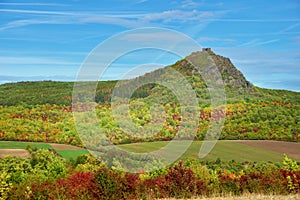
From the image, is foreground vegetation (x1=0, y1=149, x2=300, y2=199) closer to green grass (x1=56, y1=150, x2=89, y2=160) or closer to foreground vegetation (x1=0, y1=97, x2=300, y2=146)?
foreground vegetation (x1=0, y1=97, x2=300, y2=146)

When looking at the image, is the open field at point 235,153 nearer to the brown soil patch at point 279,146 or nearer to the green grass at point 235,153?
the green grass at point 235,153

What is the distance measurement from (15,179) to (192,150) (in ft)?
90.8

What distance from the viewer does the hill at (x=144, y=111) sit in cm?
4875

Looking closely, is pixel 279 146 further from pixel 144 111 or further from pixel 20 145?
pixel 20 145

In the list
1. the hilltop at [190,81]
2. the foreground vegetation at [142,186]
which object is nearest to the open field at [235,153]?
the hilltop at [190,81]

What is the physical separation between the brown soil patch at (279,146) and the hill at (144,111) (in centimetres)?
292

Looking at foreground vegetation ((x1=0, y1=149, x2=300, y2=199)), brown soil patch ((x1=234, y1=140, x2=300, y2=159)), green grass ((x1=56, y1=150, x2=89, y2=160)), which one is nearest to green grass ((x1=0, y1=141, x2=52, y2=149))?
green grass ((x1=56, y1=150, x2=89, y2=160))

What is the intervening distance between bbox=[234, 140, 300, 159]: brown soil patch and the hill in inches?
115

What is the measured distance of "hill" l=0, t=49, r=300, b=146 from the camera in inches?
1919

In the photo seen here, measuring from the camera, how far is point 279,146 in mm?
50094

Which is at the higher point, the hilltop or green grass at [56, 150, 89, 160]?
the hilltop

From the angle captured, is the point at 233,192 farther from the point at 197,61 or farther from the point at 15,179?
the point at 197,61

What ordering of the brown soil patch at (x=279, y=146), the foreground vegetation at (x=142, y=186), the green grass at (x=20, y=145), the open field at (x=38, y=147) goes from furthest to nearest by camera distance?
the green grass at (x=20, y=145) < the brown soil patch at (x=279, y=146) < the open field at (x=38, y=147) < the foreground vegetation at (x=142, y=186)

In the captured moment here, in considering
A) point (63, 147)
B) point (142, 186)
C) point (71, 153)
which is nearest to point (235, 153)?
point (71, 153)
